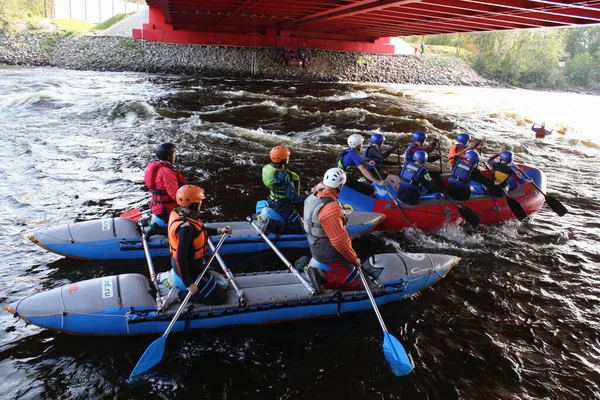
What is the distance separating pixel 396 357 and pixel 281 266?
256cm

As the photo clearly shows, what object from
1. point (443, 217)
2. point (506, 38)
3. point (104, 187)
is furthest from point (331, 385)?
point (506, 38)

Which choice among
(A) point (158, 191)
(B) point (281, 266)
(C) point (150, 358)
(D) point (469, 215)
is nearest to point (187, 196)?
(C) point (150, 358)

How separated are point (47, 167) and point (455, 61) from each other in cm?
4165

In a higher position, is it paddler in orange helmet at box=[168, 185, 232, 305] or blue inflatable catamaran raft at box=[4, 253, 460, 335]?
paddler in orange helmet at box=[168, 185, 232, 305]

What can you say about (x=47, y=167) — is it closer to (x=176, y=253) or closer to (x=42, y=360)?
(x=42, y=360)

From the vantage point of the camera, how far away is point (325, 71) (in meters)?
31.6

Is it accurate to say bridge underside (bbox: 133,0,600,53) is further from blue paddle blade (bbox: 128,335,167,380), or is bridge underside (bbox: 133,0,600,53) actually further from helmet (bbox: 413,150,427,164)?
blue paddle blade (bbox: 128,335,167,380)

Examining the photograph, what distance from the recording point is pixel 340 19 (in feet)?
65.4

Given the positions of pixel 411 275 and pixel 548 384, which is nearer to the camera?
pixel 548 384

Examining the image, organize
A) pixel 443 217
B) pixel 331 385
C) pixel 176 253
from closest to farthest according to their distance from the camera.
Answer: pixel 176 253 → pixel 331 385 → pixel 443 217

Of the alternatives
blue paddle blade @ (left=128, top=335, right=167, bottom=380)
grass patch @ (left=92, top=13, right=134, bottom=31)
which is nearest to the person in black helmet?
blue paddle blade @ (left=128, top=335, right=167, bottom=380)

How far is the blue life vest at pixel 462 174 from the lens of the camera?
7854 mm

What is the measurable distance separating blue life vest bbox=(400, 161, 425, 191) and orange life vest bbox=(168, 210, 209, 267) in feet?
14.6

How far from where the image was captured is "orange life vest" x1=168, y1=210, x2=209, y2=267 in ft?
13.2
